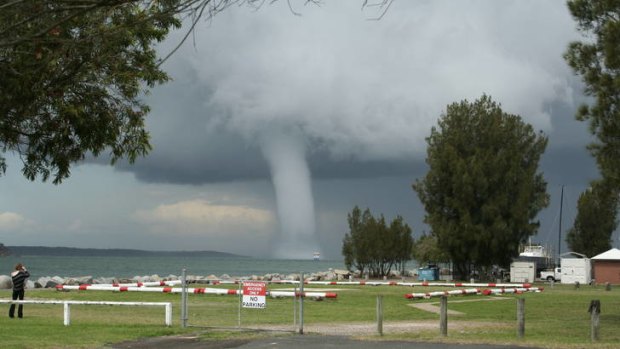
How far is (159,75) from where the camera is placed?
1433 centimetres

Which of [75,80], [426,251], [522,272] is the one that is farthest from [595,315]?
[426,251]

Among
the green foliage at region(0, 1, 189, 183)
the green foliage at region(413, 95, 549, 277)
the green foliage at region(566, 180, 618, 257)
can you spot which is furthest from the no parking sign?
the green foliage at region(566, 180, 618, 257)

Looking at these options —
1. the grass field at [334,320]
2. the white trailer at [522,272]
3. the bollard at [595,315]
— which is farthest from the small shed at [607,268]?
the bollard at [595,315]

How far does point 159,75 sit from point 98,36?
10.0ft

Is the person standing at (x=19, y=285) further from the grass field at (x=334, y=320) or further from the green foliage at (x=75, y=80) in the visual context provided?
the green foliage at (x=75, y=80)

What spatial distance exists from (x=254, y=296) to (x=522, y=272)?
51770 mm

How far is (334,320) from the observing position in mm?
25422

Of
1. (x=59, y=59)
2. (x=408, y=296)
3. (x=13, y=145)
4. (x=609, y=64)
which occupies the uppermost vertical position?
(x=609, y=64)

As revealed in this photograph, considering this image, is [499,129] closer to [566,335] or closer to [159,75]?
[566,335]

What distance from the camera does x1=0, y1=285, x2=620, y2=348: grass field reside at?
18.8 metres

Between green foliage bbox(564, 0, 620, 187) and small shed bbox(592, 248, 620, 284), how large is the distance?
45570 mm

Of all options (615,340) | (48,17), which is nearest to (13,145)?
(48,17)

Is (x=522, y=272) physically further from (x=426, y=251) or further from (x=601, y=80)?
(x=601, y=80)

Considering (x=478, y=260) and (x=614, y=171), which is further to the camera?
(x=478, y=260)
